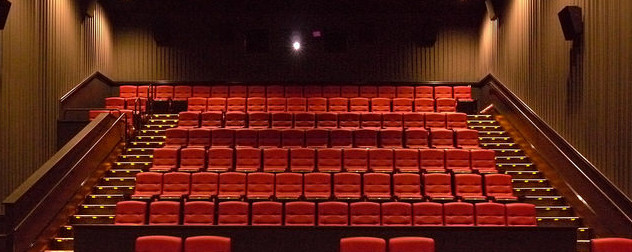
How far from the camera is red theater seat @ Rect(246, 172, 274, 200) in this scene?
8195 mm

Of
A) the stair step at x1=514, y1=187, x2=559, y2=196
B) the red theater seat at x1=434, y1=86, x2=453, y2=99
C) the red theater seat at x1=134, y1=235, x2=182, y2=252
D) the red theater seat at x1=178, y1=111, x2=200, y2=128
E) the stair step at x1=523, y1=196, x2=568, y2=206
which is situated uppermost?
the red theater seat at x1=434, y1=86, x2=453, y2=99

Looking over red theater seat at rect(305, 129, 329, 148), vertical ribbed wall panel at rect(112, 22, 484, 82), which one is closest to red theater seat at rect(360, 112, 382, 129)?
red theater seat at rect(305, 129, 329, 148)

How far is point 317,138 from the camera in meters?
9.85

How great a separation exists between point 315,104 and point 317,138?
73.7 inches

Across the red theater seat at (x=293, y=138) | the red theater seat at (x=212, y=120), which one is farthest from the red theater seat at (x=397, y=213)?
the red theater seat at (x=212, y=120)

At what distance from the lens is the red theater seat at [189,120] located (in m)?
10.6

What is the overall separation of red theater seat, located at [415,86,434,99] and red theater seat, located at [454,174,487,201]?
4191mm

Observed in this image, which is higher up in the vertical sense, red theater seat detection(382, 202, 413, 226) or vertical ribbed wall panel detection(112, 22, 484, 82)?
vertical ribbed wall panel detection(112, 22, 484, 82)

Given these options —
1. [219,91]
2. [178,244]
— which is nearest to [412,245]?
[178,244]

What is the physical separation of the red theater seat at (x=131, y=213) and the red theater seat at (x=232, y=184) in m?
1.12

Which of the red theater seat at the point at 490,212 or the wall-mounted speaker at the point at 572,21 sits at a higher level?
the wall-mounted speaker at the point at 572,21

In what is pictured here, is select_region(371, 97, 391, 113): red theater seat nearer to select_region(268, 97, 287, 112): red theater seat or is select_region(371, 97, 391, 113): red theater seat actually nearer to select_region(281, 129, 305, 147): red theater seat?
select_region(268, 97, 287, 112): red theater seat

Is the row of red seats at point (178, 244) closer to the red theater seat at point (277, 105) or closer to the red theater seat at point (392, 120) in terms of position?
the red theater seat at point (392, 120)

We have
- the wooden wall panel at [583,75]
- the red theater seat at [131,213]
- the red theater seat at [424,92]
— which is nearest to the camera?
the wooden wall panel at [583,75]
